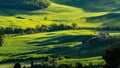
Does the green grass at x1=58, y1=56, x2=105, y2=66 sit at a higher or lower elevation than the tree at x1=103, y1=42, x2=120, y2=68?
lower

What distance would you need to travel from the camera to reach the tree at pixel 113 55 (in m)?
64.9

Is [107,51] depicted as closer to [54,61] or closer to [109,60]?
[109,60]

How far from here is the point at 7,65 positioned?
19425 centimetres

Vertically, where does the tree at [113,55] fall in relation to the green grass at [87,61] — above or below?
above

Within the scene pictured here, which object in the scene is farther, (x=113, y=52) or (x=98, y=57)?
(x=98, y=57)

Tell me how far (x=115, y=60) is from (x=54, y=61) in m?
129

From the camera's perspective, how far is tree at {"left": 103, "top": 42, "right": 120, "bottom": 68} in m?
64.9

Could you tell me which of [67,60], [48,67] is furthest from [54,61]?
[48,67]

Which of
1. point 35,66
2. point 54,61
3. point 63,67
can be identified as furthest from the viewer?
point 54,61

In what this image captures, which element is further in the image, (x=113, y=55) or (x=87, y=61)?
(x=87, y=61)

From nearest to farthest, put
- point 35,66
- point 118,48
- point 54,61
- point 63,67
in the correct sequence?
point 118,48, point 63,67, point 35,66, point 54,61

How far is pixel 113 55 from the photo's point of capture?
65125 millimetres

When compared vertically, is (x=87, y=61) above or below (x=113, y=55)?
below

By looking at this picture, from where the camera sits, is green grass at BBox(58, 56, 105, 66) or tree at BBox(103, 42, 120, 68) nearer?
tree at BBox(103, 42, 120, 68)
